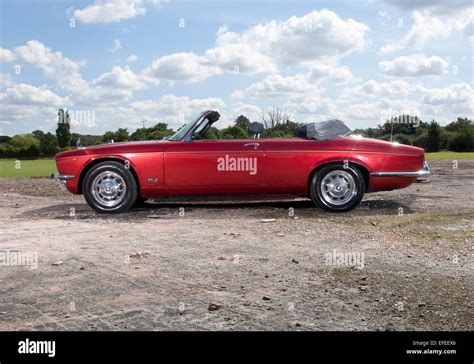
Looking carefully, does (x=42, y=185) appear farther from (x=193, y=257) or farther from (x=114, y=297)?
(x=114, y=297)

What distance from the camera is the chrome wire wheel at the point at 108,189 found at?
816 cm

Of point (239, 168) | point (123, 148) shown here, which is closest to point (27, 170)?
point (123, 148)

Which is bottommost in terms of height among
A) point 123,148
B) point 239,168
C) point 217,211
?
point 217,211

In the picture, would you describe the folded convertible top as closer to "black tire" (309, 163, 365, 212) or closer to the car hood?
"black tire" (309, 163, 365, 212)

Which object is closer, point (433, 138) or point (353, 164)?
point (353, 164)

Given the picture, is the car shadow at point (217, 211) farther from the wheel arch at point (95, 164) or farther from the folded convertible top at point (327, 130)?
the folded convertible top at point (327, 130)

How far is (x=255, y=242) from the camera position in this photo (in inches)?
230

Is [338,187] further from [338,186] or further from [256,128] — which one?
[256,128]

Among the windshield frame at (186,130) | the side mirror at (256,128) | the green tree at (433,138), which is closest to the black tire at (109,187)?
the windshield frame at (186,130)

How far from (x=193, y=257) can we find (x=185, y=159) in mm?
3032

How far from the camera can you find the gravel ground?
3.42m

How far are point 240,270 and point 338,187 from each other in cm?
381

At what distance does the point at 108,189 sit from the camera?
816cm

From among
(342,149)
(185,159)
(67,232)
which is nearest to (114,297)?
(67,232)
